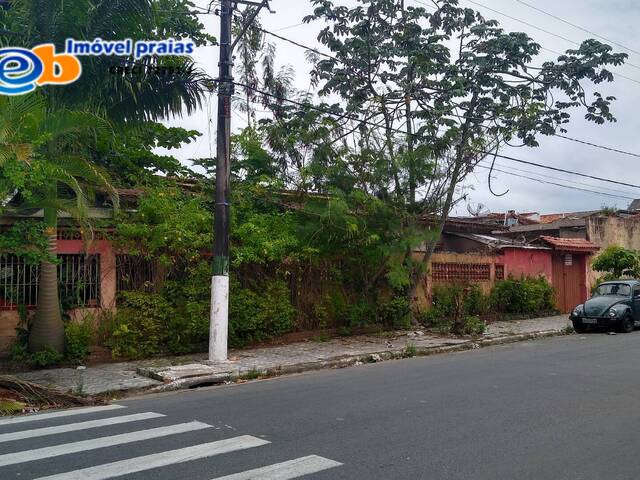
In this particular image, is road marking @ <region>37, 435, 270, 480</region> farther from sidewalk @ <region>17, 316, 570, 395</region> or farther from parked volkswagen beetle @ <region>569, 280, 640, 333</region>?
parked volkswagen beetle @ <region>569, 280, 640, 333</region>

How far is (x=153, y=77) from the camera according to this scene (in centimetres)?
1226

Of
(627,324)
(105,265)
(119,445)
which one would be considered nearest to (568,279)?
(627,324)

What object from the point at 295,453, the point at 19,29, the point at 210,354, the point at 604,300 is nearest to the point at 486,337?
the point at 604,300

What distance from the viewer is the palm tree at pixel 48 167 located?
8.70m

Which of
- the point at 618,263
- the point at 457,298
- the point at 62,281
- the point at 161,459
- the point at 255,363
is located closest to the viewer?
the point at 161,459

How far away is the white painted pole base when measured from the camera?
12.0 metres

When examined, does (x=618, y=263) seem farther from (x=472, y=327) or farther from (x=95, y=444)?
(x=95, y=444)

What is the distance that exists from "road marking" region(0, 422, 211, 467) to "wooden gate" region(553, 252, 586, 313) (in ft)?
64.4

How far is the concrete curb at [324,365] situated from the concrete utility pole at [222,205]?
3.51 ft

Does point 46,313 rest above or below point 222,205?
below

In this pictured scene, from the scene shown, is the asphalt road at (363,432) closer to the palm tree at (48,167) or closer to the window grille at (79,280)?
the palm tree at (48,167)

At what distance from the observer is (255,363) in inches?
477

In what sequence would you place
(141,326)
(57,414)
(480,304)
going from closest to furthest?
(57,414) < (141,326) < (480,304)

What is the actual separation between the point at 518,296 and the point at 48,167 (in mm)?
16458
